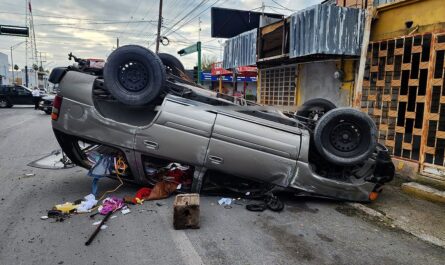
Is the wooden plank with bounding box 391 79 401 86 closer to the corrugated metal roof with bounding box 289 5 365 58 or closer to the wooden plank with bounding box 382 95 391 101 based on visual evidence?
the wooden plank with bounding box 382 95 391 101

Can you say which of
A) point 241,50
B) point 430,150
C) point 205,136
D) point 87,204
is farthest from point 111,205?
point 241,50

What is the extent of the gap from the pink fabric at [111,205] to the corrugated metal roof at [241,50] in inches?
311

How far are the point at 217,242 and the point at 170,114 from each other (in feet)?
6.06

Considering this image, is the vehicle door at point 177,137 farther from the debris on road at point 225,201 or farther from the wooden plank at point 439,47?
the wooden plank at point 439,47

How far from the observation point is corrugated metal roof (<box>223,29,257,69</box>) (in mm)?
11422

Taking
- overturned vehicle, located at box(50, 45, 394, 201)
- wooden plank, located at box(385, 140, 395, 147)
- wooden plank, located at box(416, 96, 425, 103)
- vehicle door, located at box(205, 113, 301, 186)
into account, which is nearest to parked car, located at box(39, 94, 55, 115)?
overturned vehicle, located at box(50, 45, 394, 201)

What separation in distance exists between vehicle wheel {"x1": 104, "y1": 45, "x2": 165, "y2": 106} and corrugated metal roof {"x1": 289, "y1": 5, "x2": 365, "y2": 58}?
4.36 m

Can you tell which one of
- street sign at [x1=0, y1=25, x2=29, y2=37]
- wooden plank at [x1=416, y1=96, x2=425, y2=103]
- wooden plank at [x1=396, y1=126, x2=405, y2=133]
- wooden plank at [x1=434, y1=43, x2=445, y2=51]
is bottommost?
wooden plank at [x1=396, y1=126, x2=405, y2=133]

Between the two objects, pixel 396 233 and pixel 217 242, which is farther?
pixel 396 233

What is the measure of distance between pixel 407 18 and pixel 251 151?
460 centimetres

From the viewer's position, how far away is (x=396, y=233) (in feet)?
13.4

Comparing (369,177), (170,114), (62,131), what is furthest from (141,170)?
(369,177)

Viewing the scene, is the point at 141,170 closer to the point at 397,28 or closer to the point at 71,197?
the point at 71,197

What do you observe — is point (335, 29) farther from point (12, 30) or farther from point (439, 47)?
point (12, 30)
